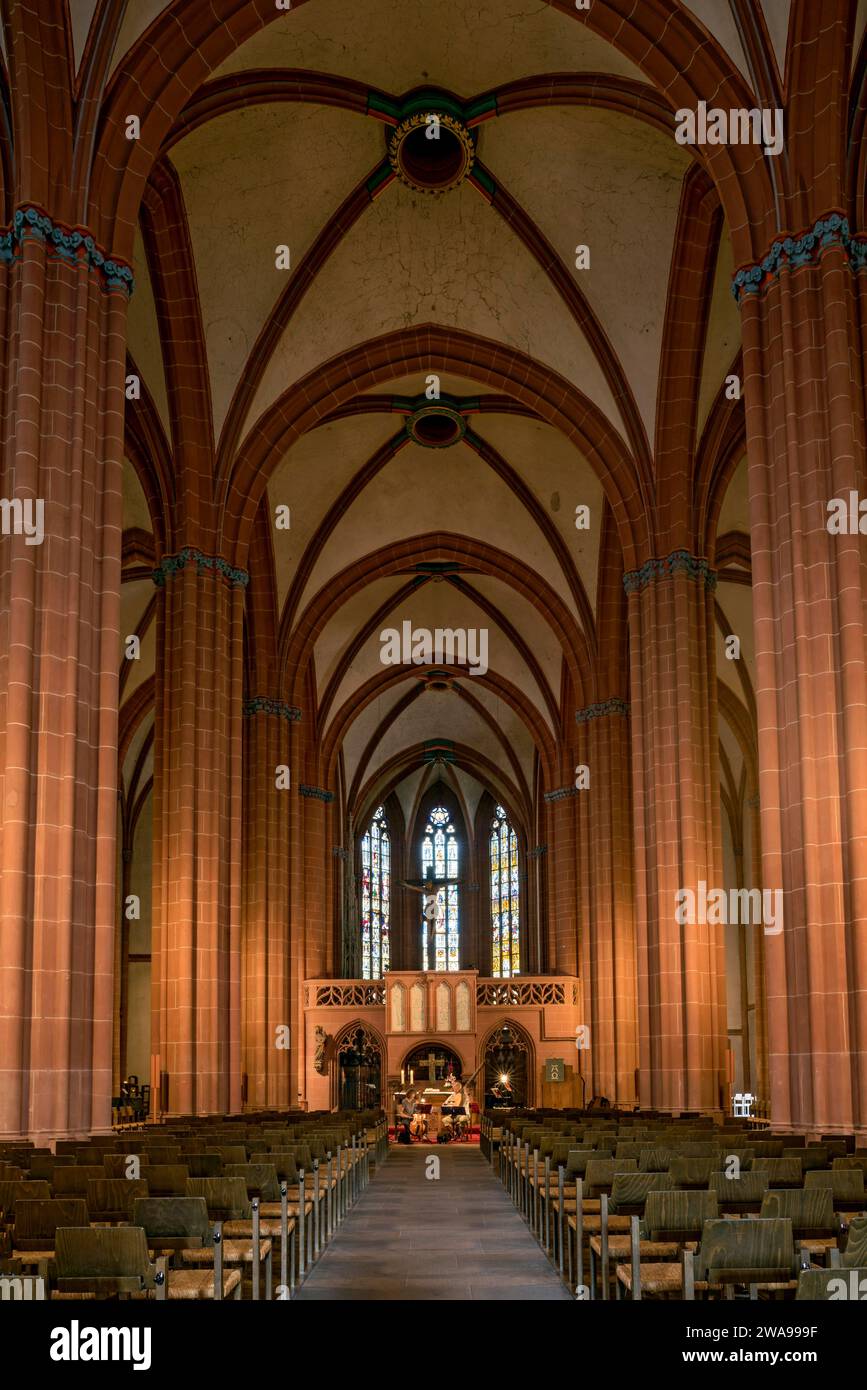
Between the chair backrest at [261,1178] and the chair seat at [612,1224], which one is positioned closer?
the chair seat at [612,1224]

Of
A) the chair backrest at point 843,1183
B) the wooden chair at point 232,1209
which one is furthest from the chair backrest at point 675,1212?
the wooden chair at point 232,1209

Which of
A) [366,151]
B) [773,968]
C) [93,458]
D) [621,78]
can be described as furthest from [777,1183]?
[366,151]

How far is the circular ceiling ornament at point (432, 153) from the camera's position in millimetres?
19703

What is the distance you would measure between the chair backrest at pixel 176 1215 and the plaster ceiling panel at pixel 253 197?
15.6 meters

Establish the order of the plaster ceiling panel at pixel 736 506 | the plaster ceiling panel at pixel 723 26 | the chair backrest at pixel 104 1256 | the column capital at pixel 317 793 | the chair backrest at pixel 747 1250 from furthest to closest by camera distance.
→ 1. the column capital at pixel 317 793
2. the plaster ceiling panel at pixel 736 506
3. the plaster ceiling panel at pixel 723 26
4. the chair backrest at pixel 747 1250
5. the chair backrest at pixel 104 1256

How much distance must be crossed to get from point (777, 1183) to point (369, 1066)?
102 ft

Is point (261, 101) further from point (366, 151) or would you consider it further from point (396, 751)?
point (396, 751)

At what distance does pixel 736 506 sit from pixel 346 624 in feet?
38.0

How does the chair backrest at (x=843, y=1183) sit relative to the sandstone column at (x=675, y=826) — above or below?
below

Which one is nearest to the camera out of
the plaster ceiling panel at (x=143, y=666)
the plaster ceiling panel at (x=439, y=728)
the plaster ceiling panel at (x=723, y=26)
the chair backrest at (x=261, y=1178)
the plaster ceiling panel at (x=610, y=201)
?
the chair backrest at (x=261, y=1178)

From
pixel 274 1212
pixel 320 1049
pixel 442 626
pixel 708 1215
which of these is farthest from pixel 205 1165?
pixel 442 626

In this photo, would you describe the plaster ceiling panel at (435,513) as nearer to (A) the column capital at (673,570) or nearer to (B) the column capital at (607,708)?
(B) the column capital at (607,708)

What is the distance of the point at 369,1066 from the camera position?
3853 centimetres

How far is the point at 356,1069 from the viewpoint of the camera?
3794 cm
